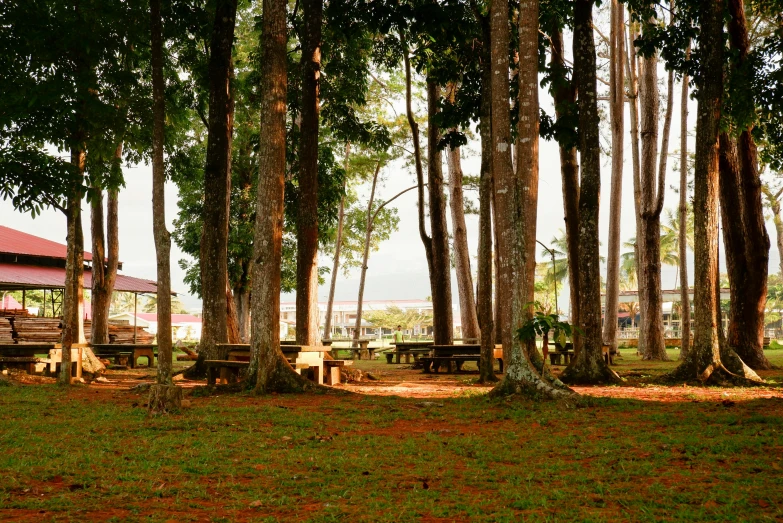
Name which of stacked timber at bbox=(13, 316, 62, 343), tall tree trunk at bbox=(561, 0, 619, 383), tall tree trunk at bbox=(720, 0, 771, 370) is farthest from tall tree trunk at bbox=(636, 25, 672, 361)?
stacked timber at bbox=(13, 316, 62, 343)

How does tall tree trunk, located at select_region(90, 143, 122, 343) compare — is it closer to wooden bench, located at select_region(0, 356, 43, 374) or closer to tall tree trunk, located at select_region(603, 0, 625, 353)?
wooden bench, located at select_region(0, 356, 43, 374)

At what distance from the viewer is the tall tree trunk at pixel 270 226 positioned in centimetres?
1073

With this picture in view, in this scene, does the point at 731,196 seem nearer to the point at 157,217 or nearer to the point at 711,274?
the point at 711,274

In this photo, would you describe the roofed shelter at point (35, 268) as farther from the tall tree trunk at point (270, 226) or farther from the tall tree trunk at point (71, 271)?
the tall tree trunk at point (270, 226)

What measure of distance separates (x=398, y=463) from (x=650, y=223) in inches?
715

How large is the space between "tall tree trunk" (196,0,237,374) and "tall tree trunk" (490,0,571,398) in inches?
246

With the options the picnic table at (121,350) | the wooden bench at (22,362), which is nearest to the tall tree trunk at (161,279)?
the wooden bench at (22,362)

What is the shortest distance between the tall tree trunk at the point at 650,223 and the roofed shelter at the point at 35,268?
1572 centimetres

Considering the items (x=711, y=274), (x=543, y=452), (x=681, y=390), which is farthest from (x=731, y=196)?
(x=543, y=452)

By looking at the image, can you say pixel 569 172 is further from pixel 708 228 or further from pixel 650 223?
pixel 650 223

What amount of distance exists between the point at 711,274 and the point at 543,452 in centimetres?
730

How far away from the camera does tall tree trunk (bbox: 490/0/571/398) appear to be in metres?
9.55

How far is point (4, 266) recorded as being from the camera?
24.8 metres

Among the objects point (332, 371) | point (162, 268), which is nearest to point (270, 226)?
point (162, 268)
